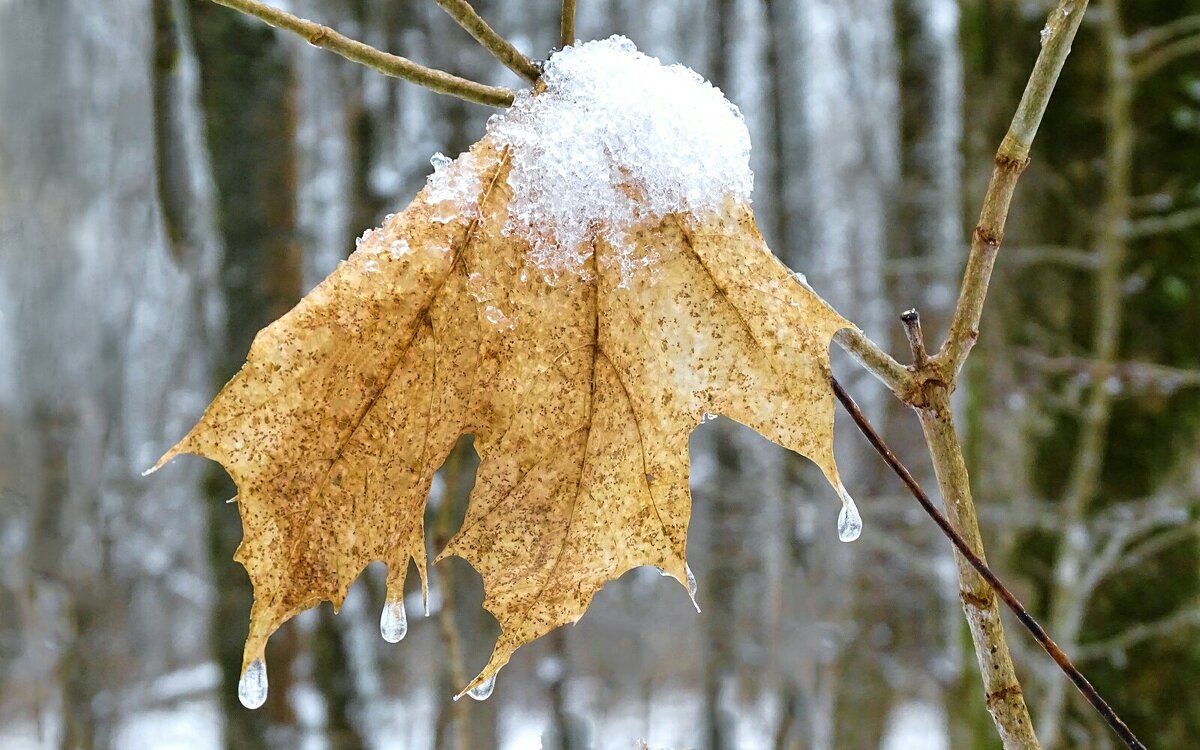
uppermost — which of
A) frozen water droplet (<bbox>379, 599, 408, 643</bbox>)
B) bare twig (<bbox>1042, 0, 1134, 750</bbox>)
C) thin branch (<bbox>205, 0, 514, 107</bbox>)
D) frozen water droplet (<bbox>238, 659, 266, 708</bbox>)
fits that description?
bare twig (<bbox>1042, 0, 1134, 750</bbox>)

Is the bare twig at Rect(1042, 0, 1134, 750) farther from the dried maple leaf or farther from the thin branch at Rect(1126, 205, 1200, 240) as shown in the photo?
the dried maple leaf

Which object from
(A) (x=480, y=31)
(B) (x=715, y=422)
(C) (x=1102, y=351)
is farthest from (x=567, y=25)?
(B) (x=715, y=422)

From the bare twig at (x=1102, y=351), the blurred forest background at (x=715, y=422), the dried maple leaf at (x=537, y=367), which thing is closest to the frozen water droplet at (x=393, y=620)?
the dried maple leaf at (x=537, y=367)

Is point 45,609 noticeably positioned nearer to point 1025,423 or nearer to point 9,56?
point 9,56

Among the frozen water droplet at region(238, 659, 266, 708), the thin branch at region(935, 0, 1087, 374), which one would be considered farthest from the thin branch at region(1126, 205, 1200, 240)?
the frozen water droplet at region(238, 659, 266, 708)

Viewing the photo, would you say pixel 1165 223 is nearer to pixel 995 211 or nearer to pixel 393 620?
pixel 995 211

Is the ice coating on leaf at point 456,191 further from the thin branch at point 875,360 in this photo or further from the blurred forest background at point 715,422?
the blurred forest background at point 715,422
